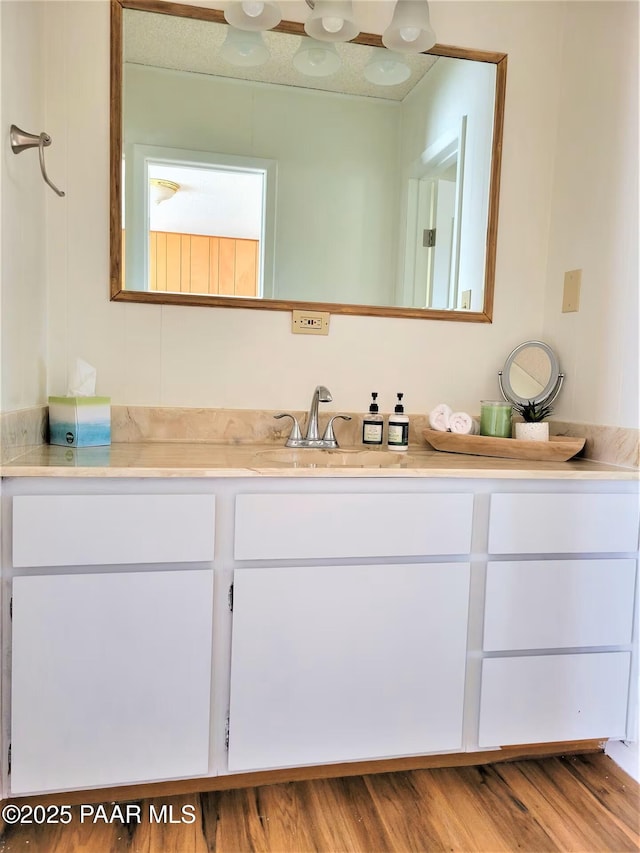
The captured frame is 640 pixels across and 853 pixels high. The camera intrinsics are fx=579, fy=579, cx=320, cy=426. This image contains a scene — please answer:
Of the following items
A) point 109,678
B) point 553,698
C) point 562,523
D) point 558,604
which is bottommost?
point 553,698

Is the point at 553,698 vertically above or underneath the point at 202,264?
underneath

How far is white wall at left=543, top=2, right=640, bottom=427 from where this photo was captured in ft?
5.10

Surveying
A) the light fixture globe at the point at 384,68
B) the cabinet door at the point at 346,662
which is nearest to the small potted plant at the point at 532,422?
the cabinet door at the point at 346,662

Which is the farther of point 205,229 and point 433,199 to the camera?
point 433,199

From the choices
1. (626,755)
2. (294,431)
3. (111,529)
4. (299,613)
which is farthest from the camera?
(294,431)

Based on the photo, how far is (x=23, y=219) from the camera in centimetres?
140

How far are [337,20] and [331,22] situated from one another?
0.02 metres

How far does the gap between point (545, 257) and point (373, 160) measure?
2.15ft

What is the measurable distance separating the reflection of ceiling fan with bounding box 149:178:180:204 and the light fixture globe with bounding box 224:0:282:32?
48cm

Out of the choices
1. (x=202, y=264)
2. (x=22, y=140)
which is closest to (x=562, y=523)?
(x=202, y=264)

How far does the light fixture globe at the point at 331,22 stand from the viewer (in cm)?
162

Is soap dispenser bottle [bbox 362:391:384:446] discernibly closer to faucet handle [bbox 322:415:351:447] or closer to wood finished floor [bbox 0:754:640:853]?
faucet handle [bbox 322:415:351:447]

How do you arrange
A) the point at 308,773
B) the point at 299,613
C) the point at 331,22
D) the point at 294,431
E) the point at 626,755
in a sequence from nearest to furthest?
the point at 299,613 → the point at 308,773 → the point at 626,755 → the point at 331,22 → the point at 294,431

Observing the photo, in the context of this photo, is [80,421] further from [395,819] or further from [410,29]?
[410,29]
